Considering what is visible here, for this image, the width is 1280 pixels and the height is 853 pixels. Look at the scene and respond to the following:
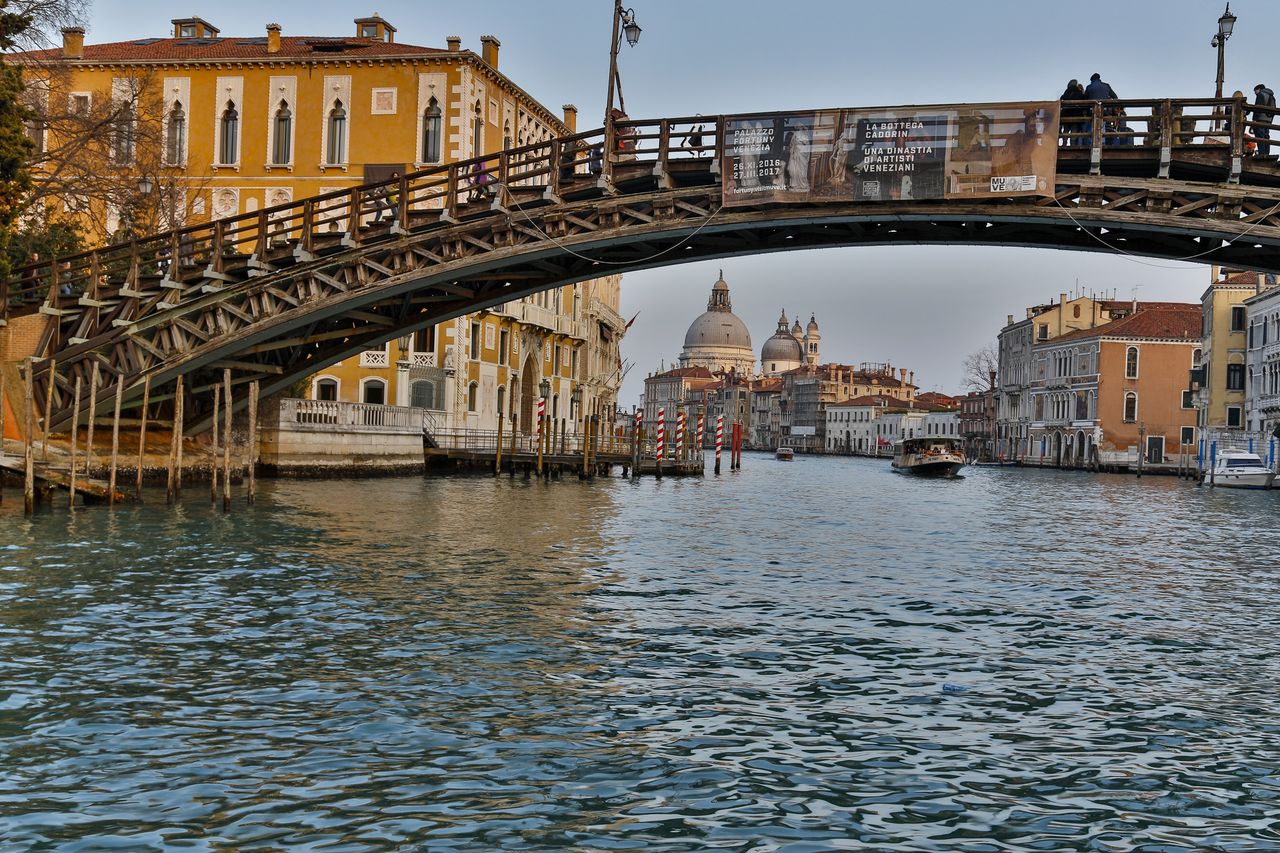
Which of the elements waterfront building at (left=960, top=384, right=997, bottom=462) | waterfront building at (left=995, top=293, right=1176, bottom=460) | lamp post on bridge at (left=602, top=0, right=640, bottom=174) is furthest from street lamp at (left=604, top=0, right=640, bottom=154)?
waterfront building at (left=960, top=384, right=997, bottom=462)

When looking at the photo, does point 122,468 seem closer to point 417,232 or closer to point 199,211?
point 417,232

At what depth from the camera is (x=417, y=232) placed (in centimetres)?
2430

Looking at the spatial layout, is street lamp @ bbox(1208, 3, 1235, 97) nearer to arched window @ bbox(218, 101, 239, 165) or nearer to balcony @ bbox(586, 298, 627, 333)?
arched window @ bbox(218, 101, 239, 165)

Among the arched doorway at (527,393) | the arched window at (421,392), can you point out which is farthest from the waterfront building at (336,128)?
the arched doorway at (527,393)

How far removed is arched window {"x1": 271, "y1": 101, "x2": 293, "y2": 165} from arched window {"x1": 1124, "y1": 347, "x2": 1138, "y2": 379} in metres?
54.6

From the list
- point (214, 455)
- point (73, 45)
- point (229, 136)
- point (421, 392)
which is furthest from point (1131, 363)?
point (214, 455)

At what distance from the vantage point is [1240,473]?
170ft

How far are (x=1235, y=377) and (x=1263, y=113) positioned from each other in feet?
157

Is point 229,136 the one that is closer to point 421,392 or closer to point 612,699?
point 421,392

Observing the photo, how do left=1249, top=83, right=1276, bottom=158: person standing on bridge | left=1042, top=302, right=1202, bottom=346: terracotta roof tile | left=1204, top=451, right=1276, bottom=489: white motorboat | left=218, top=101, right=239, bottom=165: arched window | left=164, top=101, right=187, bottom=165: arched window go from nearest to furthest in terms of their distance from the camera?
1. left=1249, top=83, right=1276, bottom=158: person standing on bridge
2. left=218, top=101, right=239, bottom=165: arched window
3. left=164, top=101, right=187, bottom=165: arched window
4. left=1204, top=451, right=1276, bottom=489: white motorboat
5. left=1042, top=302, right=1202, bottom=346: terracotta roof tile

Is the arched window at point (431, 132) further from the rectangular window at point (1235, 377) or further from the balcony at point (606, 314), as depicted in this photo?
the rectangular window at point (1235, 377)

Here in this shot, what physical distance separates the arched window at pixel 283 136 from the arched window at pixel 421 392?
8895 mm

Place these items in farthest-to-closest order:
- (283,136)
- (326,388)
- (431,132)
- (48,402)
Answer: (283,136) < (431,132) < (326,388) < (48,402)

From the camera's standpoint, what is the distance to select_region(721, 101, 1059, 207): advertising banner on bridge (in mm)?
20672
